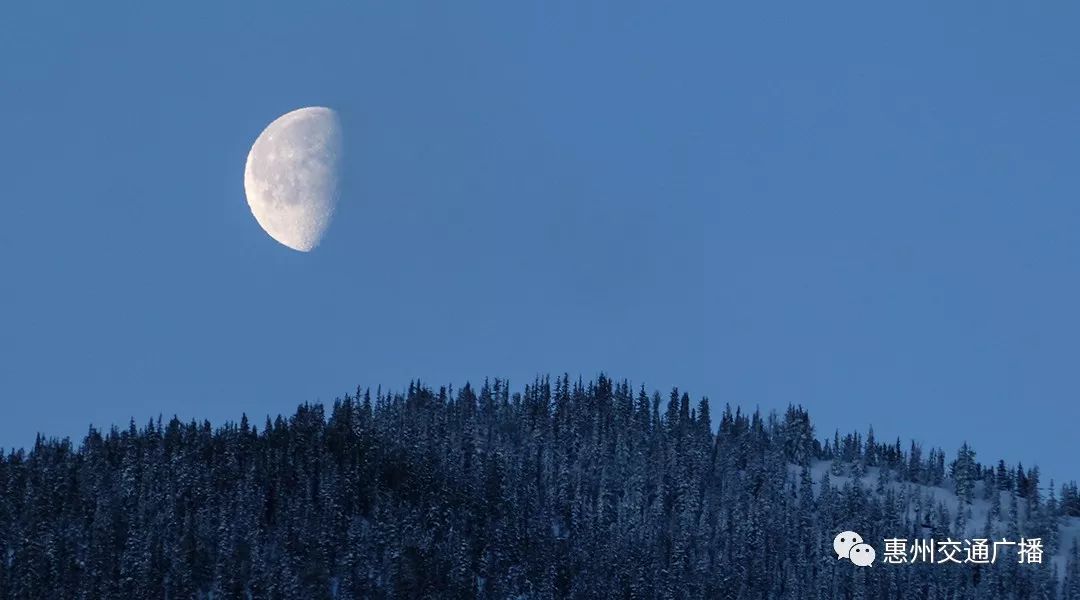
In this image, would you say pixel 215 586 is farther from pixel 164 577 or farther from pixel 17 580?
pixel 17 580

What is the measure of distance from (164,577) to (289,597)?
41.5 ft

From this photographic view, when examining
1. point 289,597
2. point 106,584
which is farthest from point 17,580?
point 289,597

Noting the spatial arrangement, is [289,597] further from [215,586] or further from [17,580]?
[17,580]

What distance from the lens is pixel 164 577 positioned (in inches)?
7844

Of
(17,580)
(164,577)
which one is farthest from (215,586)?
(17,580)

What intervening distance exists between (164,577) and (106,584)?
21.6ft

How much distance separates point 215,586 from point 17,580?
63.0 ft

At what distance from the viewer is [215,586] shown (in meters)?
198

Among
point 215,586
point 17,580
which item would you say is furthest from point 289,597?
point 17,580

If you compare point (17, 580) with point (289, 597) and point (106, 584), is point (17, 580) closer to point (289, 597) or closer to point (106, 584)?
point (106, 584)

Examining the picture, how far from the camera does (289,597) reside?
19950 cm

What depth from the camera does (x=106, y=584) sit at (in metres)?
195

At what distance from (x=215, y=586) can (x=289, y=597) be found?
7.44 metres

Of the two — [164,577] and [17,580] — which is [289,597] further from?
[17,580]
